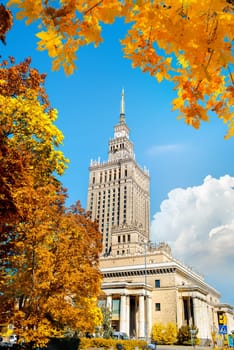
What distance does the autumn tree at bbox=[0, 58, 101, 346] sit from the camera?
1277cm

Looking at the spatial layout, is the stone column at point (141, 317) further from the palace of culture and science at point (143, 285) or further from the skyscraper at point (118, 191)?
the skyscraper at point (118, 191)

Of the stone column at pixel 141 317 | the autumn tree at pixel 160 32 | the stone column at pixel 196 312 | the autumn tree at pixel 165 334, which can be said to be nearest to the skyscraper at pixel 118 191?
the stone column at pixel 196 312

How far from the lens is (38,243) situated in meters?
14.1

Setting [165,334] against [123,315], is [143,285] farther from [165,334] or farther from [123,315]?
[165,334]

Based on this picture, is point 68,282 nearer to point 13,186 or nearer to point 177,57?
point 13,186

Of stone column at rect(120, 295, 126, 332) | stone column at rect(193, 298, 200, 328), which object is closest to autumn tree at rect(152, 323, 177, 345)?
stone column at rect(193, 298, 200, 328)

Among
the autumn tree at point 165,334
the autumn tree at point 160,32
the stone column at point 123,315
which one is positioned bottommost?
the autumn tree at point 165,334

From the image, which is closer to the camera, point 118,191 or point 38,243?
point 38,243

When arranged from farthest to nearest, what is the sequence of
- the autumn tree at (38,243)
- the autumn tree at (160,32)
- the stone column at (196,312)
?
1. the stone column at (196,312)
2. the autumn tree at (38,243)
3. the autumn tree at (160,32)

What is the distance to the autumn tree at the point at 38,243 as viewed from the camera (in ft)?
41.9

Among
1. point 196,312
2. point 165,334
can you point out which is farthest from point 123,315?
point 196,312

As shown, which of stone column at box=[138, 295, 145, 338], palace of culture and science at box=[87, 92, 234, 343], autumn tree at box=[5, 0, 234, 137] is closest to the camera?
autumn tree at box=[5, 0, 234, 137]

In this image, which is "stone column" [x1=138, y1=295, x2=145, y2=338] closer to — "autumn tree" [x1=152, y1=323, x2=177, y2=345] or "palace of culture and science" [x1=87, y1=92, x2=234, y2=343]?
"palace of culture and science" [x1=87, y1=92, x2=234, y2=343]

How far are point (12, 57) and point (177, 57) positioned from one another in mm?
14226
